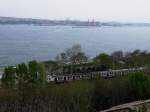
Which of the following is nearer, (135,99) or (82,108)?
(82,108)

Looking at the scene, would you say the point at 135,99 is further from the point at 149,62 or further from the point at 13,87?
the point at 149,62

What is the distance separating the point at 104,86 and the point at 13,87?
7.73 feet

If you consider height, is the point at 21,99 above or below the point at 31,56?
above

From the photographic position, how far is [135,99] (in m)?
10.3

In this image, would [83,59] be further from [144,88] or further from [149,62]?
[144,88]

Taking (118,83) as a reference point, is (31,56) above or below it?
below

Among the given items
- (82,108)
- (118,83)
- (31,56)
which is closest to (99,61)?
(118,83)

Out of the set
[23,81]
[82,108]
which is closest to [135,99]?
[82,108]

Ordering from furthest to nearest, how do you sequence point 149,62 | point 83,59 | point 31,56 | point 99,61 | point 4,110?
point 31,56, point 83,59, point 99,61, point 149,62, point 4,110

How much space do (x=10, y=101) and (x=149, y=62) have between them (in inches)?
366

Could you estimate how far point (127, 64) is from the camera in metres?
17.5

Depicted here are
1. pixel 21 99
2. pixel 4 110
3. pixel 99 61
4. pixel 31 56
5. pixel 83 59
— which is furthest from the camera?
pixel 31 56

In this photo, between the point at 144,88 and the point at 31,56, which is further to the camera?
the point at 31,56

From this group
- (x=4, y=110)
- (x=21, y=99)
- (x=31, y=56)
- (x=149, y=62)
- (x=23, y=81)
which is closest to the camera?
(x=4, y=110)
